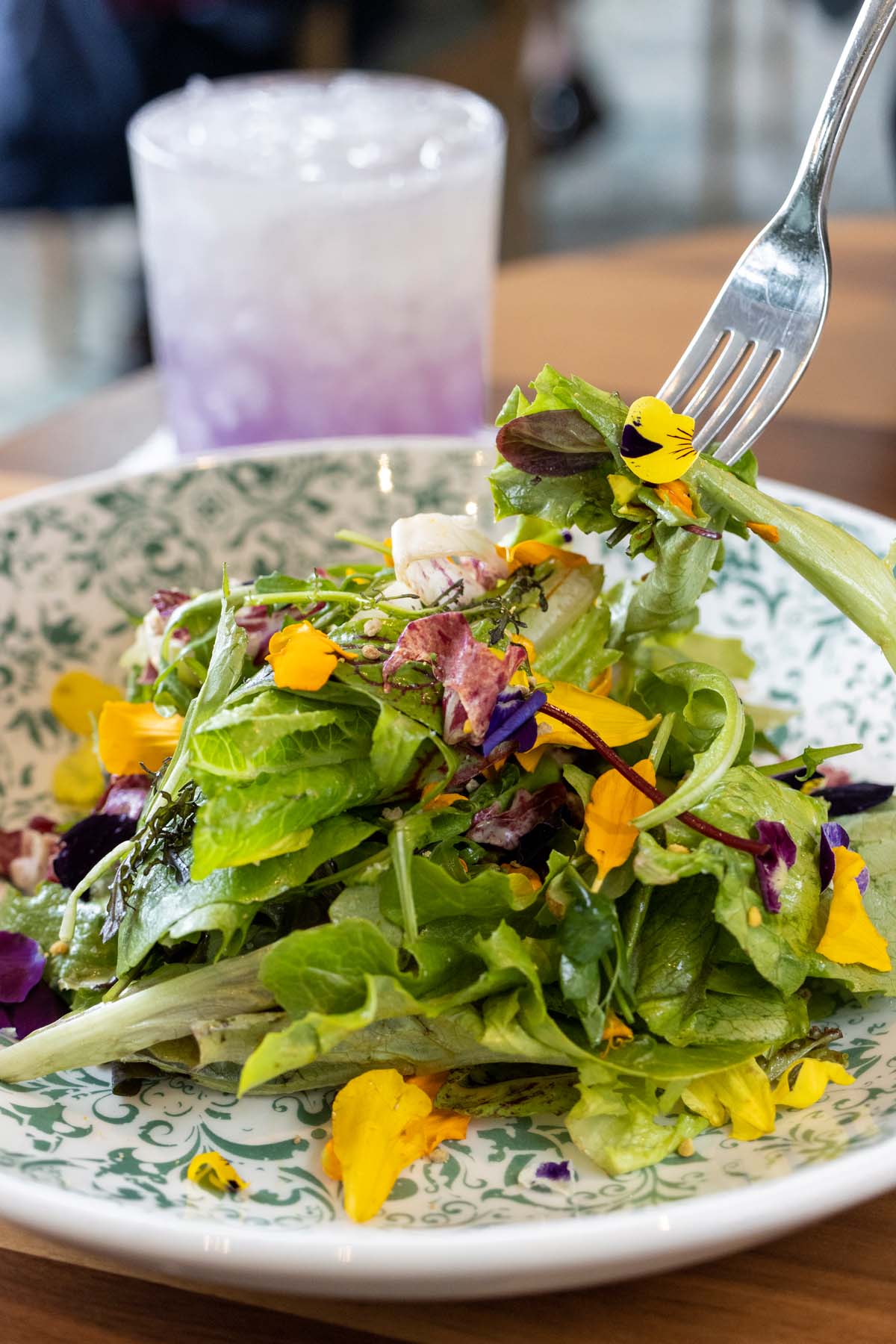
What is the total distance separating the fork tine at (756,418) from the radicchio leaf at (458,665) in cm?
25

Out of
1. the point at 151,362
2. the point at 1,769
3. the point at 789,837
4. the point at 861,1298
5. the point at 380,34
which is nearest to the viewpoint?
the point at 861,1298

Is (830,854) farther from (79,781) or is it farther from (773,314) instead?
(79,781)

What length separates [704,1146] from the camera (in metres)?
0.74

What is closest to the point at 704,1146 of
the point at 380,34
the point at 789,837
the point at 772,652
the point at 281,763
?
the point at 789,837

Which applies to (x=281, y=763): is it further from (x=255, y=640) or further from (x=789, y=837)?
(x=789, y=837)

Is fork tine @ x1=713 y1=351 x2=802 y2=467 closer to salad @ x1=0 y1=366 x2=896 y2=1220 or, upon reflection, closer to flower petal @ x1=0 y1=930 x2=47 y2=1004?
salad @ x1=0 y1=366 x2=896 y2=1220

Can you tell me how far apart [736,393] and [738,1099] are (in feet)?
1.65

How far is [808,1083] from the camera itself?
0.76 meters

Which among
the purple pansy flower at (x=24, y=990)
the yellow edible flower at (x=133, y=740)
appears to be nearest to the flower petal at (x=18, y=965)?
the purple pansy flower at (x=24, y=990)

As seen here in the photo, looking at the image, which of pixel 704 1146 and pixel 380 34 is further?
pixel 380 34

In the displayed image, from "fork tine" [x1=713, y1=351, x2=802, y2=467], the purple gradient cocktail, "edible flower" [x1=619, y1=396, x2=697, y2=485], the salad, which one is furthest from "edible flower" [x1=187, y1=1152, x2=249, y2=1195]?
the purple gradient cocktail

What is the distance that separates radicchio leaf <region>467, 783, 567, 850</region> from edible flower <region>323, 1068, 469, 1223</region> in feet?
0.48

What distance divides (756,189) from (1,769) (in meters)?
A: 4.93

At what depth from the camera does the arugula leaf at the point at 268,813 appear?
735 millimetres
